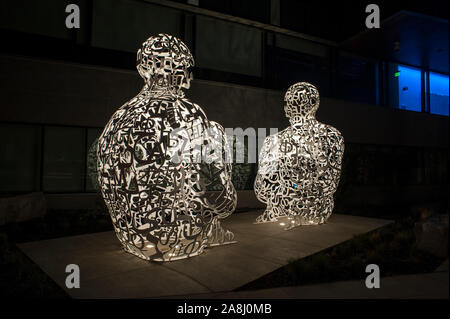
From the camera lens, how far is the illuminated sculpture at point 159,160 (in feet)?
13.6

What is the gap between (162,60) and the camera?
4586 millimetres

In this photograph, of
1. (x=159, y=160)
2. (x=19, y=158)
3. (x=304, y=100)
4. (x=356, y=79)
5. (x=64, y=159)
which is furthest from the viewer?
(x=356, y=79)

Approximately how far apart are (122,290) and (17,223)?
194 inches

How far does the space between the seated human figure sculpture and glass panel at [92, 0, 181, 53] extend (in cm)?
608

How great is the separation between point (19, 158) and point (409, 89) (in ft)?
53.9

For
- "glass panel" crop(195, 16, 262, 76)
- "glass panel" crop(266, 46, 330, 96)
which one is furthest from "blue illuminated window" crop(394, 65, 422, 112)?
"glass panel" crop(195, 16, 262, 76)

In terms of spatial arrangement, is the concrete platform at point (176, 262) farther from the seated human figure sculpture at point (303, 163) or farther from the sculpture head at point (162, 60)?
the sculpture head at point (162, 60)

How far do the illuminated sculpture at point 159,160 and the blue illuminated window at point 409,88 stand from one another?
1368cm

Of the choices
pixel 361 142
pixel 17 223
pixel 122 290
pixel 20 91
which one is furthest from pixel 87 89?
pixel 361 142

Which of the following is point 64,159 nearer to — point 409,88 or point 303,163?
point 303,163

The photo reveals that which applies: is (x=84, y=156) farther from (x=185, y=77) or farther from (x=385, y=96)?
(x=385, y=96)

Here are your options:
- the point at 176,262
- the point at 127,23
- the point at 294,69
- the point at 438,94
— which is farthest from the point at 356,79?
the point at 176,262

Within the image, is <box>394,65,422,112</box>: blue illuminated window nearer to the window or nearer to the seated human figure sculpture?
the window

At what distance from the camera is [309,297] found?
323cm
